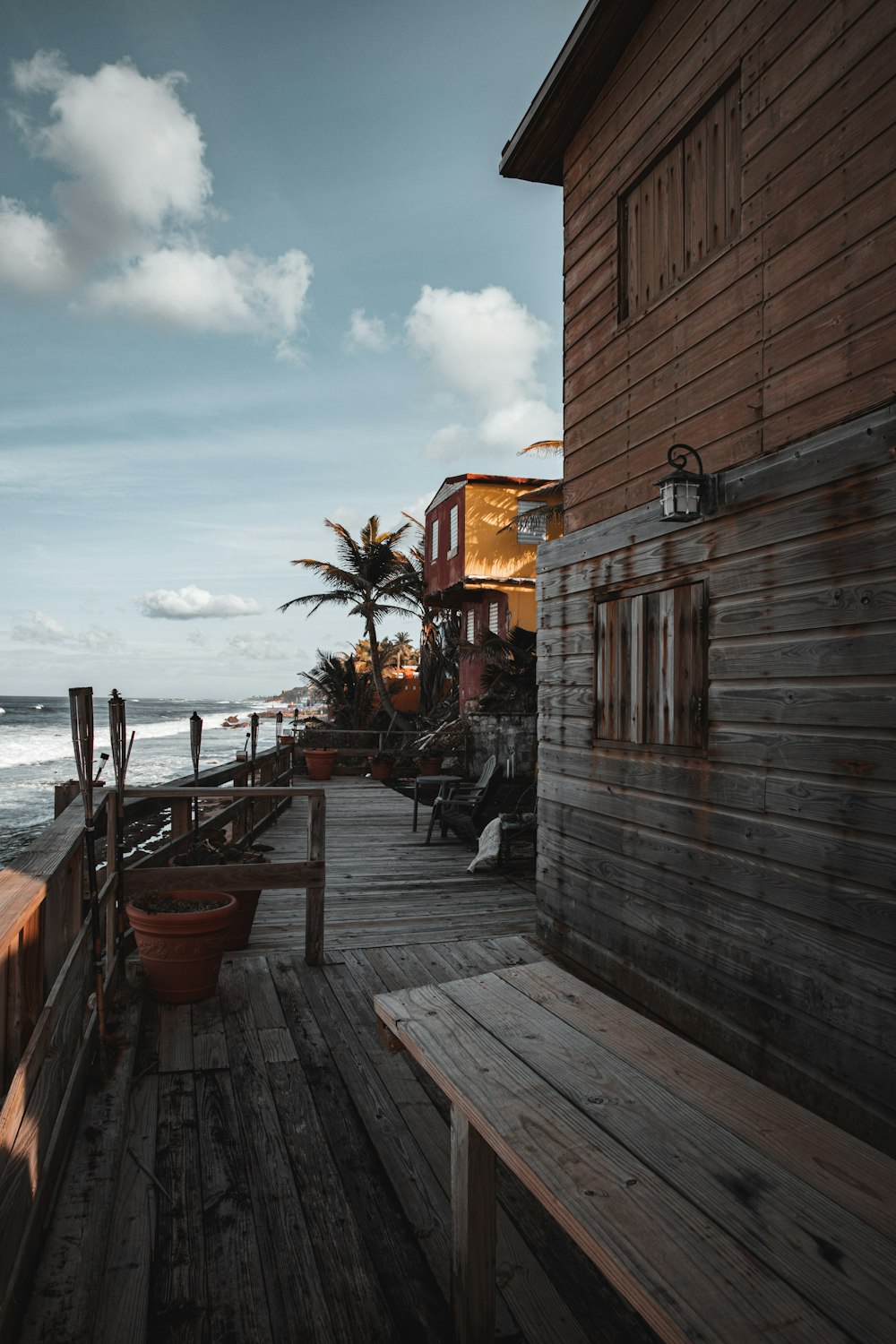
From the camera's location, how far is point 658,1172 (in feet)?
4.13

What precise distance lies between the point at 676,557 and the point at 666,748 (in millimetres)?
975

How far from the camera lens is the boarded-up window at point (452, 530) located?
18.1 meters

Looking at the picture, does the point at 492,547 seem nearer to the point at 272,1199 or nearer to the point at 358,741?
the point at 358,741

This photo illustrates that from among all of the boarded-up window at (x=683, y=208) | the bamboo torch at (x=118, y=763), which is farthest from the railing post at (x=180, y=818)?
the boarded-up window at (x=683, y=208)

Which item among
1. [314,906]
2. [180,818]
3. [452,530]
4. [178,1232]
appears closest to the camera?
[178,1232]

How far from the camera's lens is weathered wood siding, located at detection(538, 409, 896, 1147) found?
2.58 m

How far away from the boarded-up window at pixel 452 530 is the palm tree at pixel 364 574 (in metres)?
2.43

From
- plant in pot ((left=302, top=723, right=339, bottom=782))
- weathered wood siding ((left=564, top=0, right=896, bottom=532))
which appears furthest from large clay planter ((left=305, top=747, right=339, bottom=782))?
weathered wood siding ((left=564, top=0, right=896, bottom=532))

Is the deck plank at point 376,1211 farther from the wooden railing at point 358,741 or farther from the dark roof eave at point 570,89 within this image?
the wooden railing at point 358,741

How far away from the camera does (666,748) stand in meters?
3.79

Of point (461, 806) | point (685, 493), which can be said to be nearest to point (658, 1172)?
point (685, 493)

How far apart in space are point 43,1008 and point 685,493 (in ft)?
10.4

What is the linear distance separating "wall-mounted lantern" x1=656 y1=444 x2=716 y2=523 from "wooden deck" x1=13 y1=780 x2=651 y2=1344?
2749mm

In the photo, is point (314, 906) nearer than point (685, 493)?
No
